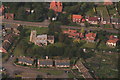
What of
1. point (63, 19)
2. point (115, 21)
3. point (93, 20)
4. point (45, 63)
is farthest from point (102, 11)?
point (45, 63)

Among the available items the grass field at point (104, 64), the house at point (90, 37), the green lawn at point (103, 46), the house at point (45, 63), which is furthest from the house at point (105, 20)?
the house at point (45, 63)

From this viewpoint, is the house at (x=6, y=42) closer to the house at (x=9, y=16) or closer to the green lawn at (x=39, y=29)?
the green lawn at (x=39, y=29)

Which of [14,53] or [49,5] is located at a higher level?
[49,5]

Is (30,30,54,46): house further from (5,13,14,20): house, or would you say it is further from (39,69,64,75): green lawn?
(5,13,14,20): house

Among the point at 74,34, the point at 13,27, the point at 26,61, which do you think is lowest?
the point at 26,61

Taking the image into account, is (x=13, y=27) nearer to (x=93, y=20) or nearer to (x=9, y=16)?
(x=9, y=16)

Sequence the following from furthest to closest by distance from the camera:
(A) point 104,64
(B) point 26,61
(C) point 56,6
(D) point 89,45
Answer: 1. (C) point 56,6
2. (D) point 89,45
3. (A) point 104,64
4. (B) point 26,61

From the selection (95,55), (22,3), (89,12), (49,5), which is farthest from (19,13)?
(95,55)

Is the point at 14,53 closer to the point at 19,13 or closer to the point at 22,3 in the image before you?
the point at 19,13

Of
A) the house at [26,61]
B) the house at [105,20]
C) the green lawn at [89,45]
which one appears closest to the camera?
the house at [26,61]

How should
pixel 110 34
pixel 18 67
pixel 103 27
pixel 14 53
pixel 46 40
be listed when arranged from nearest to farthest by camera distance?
pixel 18 67, pixel 14 53, pixel 46 40, pixel 110 34, pixel 103 27

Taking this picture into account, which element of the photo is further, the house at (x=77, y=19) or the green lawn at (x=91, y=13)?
the green lawn at (x=91, y=13)
